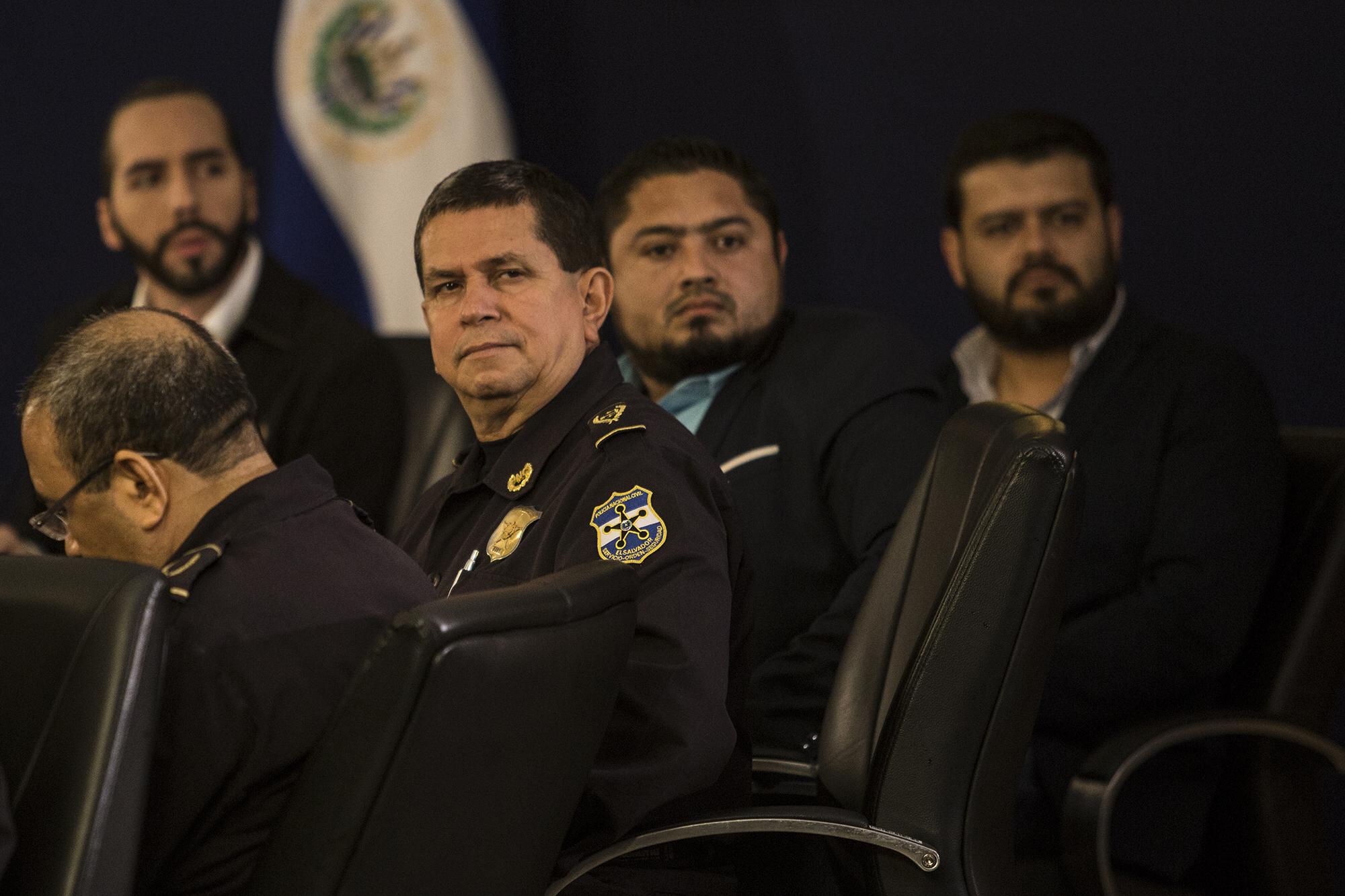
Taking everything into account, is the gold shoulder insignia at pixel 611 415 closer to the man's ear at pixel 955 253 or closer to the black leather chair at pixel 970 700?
the black leather chair at pixel 970 700

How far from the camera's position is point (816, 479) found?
7.69 feet

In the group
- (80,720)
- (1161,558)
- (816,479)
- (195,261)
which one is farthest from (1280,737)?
(195,261)

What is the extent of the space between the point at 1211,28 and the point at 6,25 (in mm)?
3046

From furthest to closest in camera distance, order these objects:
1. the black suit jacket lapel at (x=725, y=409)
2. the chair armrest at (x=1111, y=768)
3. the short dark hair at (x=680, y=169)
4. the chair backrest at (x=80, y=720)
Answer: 1. the short dark hair at (x=680, y=169)
2. the black suit jacket lapel at (x=725, y=409)
3. the chair armrest at (x=1111, y=768)
4. the chair backrest at (x=80, y=720)

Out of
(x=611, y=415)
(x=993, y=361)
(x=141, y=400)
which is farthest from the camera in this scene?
(x=993, y=361)

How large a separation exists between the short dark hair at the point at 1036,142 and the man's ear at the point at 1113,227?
18 millimetres


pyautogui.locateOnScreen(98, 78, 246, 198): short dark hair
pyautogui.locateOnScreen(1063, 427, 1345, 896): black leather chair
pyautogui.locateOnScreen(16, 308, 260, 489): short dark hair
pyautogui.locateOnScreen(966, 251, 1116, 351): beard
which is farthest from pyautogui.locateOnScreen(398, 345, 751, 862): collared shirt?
pyautogui.locateOnScreen(98, 78, 246, 198): short dark hair

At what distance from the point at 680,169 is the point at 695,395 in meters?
0.39

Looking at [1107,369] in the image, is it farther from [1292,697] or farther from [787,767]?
[787,767]

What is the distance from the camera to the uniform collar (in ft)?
5.82

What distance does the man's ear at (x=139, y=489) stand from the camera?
1.41 metres

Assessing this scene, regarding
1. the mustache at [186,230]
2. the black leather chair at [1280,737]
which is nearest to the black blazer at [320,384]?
the mustache at [186,230]

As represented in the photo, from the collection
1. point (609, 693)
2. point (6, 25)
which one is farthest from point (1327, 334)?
point (6, 25)

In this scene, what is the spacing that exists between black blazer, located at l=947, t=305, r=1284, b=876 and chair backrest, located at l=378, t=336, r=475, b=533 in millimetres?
1113
